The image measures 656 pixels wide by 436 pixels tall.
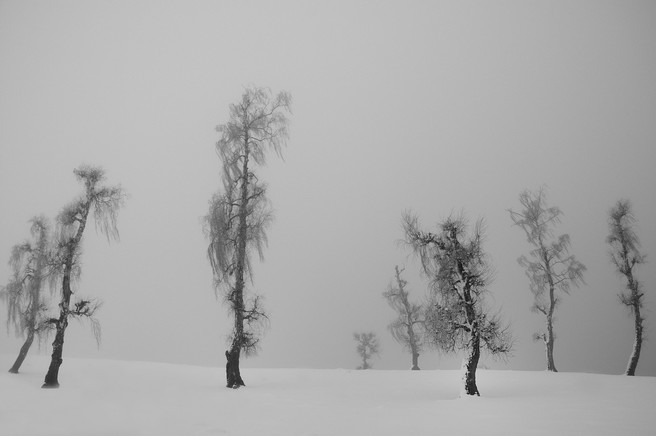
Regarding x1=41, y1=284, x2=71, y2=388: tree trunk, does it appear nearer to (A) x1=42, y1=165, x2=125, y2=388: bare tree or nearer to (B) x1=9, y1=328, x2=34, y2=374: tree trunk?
(A) x1=42, y1=165, x2=125, y2=388: bare tree

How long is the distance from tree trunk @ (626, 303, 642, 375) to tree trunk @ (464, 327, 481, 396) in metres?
14.6

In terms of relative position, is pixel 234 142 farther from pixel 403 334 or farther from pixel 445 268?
pixel 403 334

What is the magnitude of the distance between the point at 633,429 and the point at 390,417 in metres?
4.58

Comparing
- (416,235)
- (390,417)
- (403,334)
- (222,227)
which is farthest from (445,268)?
(403,334)

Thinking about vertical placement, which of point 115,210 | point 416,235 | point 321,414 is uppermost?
point 115,210

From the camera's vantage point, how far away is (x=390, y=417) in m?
7.78

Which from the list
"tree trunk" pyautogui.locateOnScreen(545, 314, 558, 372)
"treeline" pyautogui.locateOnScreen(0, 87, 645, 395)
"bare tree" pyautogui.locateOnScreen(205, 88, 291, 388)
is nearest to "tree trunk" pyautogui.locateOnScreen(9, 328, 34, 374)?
"treeline" pyautogui.locateOnScreen(0, 87, 645, 395)

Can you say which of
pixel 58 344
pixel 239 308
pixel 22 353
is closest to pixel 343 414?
pixel 239 308

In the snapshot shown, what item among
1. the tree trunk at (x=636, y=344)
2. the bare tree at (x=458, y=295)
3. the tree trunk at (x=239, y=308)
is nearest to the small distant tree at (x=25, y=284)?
the tree trunk at (x=239, y=308)

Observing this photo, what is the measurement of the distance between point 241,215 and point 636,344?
24.8 metres

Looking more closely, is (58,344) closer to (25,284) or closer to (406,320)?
(25,284)

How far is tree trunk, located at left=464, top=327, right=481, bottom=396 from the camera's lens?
11.7m

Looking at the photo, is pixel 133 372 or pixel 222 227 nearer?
pixel 222 227

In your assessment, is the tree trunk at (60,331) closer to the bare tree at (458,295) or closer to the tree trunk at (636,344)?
the bare tree at (458,295)
